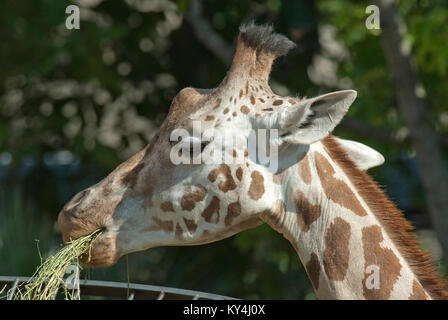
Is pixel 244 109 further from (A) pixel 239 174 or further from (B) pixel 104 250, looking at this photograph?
(B) pixel 104 250

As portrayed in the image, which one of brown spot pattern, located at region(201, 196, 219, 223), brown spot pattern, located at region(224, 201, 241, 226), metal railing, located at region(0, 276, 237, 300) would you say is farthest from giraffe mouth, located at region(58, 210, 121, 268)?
brown spot pattern, located at region(224, 201, 241, 226)

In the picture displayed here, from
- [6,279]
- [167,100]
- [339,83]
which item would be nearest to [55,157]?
[167,100]

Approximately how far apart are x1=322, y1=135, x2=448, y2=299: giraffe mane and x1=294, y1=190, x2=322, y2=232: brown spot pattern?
227 millimetres

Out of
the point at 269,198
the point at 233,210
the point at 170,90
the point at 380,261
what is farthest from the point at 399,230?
the point at 170,90

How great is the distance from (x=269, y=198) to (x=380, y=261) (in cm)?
53

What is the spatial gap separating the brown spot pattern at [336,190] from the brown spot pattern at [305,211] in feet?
0.29

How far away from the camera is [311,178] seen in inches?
114

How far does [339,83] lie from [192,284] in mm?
2887

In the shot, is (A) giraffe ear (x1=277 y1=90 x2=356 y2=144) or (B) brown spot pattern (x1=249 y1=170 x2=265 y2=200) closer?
(A) giraffe ear (x1=277 y1=90 x2=356 y2=144)

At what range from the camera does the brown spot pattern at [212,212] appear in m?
2.93

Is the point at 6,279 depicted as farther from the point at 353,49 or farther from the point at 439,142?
the point at 353,49

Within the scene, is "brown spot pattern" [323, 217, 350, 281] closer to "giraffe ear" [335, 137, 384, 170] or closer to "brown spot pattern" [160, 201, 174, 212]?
"giraffe ear" [335, 137, 384, 170]

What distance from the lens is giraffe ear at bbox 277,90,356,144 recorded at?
278 cm

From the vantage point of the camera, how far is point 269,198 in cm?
289
